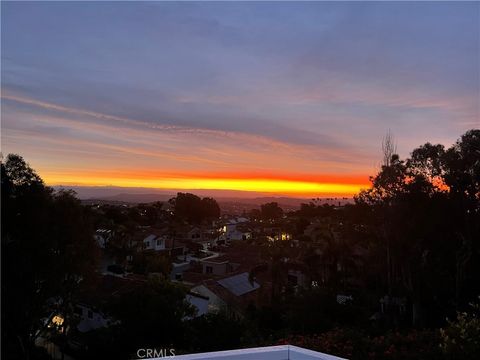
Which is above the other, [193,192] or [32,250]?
[193,192]

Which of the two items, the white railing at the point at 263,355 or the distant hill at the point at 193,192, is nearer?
the white railing at the point at 263,355

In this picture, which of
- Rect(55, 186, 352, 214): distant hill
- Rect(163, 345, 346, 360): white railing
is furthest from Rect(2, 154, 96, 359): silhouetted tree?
Rect(163, 345, 346, 360): white railing

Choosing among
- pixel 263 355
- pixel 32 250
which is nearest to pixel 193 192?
pixel 32 250

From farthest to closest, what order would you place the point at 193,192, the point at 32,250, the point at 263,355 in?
the point at 193,192
the point at 32,250
the point at 263,355

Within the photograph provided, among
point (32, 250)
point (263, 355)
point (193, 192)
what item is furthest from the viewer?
point (193, 192)

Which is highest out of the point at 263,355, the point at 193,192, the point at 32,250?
the point at 193,192

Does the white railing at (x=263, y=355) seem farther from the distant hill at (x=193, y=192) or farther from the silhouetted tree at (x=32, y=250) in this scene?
the distant hill at (x=193, y=192)

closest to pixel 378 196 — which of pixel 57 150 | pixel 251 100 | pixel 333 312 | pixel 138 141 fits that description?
pixel 333 312

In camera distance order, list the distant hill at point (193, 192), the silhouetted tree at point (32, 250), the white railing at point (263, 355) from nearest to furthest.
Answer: the white railing at point (263, 355) → the silhouetted tree at point (32, 250) → the distant hill at point (193, 192)

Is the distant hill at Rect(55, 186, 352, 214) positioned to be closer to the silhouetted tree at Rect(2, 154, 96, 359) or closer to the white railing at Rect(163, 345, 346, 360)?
the silhouetted tree at Rect(2, 154, 96, 359)

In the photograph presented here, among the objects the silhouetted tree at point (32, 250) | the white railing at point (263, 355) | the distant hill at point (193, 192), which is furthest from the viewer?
the distant hill at point (193, 192)

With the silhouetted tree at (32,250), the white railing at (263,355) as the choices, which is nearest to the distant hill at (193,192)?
the silhouetted tree at (32,250)

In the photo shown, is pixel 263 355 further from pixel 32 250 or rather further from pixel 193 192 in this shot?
pixel 193 192

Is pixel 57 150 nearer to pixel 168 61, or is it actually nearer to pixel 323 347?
Answer: pixel 168 61
